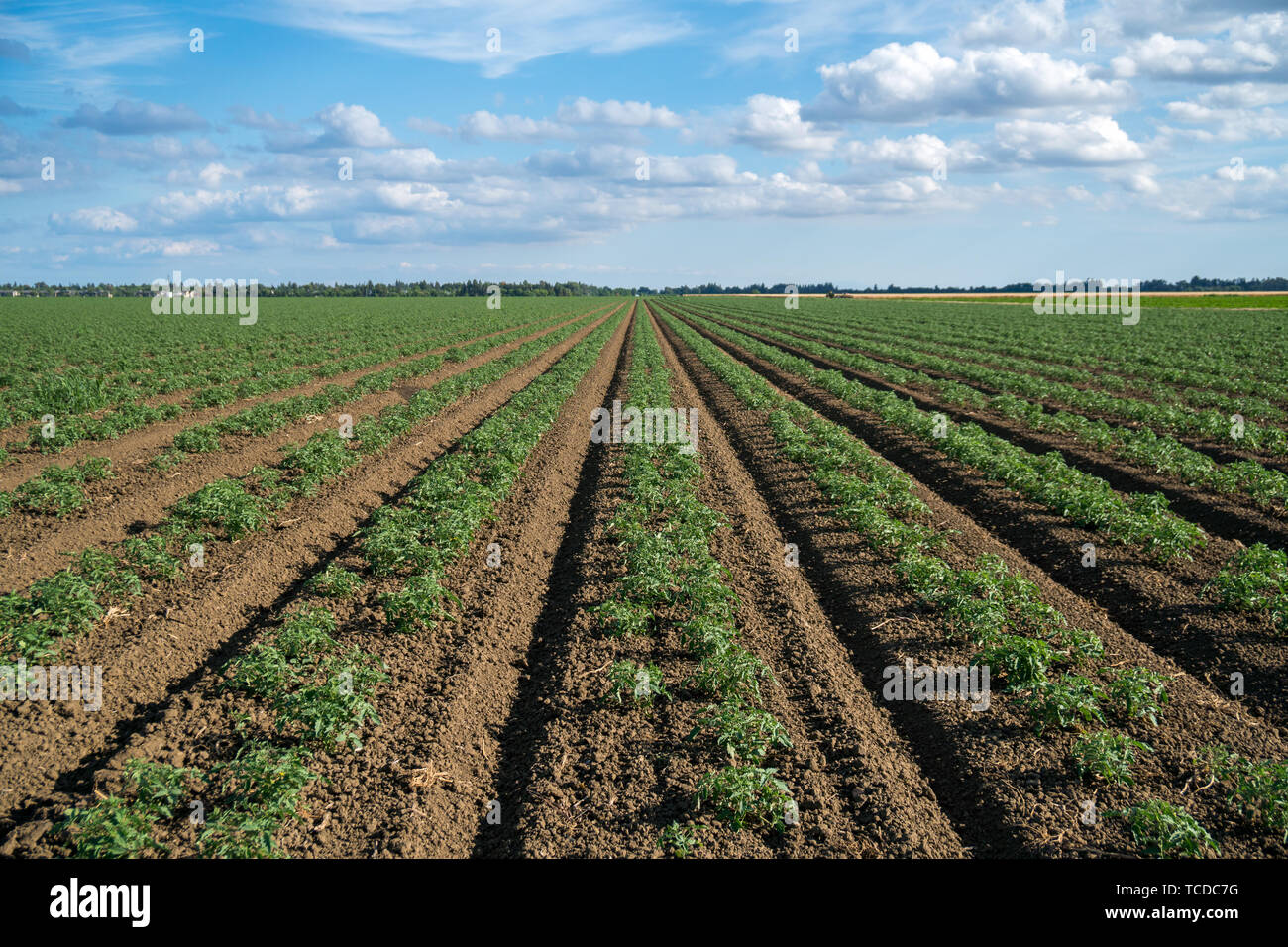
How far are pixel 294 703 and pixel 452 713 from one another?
1.33 metres

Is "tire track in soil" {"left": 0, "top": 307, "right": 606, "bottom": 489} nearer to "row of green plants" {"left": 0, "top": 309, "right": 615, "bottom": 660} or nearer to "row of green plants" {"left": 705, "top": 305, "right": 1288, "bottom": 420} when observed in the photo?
"row of green plants" {"left": 0, "top": 309, "right": 615, "bottom": 660}

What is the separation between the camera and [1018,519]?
37.6ft

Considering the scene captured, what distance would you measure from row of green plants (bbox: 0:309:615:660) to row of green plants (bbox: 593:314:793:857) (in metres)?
5.53

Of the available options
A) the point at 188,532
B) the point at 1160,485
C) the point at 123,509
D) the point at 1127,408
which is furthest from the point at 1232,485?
the point at 123,509

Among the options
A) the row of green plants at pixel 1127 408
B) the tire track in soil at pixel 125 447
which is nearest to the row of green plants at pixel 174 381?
the tire track in soil at pixel 125 447

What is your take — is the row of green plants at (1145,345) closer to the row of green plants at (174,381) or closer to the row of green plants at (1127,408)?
the row of green plants at (1127,408)

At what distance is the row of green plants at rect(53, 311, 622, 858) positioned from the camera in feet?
15.6

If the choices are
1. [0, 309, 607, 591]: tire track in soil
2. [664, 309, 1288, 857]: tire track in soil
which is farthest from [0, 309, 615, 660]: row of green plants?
[664, 309, 1288, 857]: tire track in soil

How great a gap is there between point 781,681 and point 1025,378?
2161 cm

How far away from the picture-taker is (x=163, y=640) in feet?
24.8

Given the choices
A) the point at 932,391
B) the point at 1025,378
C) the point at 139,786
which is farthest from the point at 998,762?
the point at 1025,378

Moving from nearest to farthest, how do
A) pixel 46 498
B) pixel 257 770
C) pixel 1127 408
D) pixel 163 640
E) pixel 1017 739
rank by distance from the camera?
pixel 257 770, pixel 1017 739, pixel 163 640, pixel 46 498, pixel 1127 408

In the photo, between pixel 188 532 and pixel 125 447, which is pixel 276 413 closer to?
pixel 125 447

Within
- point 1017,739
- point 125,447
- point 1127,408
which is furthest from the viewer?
point 1127,408
